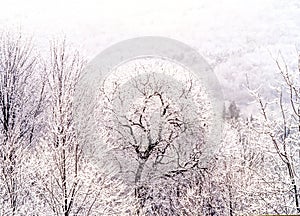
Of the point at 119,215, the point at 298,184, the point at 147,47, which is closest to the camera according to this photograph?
the point at 298,184

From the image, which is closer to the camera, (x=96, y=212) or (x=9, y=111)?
(x=96, y=212)

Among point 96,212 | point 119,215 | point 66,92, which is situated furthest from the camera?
point 119,215

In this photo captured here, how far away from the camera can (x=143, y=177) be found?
13141 mm

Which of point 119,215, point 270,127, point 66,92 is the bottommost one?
point 119,215

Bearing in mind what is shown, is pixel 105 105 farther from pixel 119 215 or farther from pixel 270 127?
pixel 270 127

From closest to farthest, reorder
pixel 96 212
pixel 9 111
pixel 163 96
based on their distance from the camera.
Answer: pixel 96 212 → pixel 9 111 → pixel 163 96

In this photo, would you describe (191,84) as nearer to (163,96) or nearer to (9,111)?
(163,96)

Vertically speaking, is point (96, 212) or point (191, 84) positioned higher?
point (191, 84)

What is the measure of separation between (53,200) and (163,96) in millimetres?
7464

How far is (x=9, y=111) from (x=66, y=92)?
6774mm

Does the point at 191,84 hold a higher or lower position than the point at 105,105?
higher

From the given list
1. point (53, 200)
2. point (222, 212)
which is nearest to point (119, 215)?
point (53, 200)

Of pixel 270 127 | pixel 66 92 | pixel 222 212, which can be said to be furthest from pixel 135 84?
pixel 270 127

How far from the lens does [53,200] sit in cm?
713
